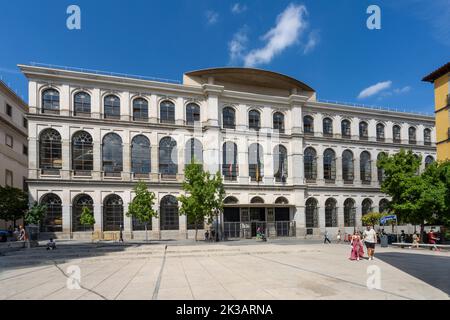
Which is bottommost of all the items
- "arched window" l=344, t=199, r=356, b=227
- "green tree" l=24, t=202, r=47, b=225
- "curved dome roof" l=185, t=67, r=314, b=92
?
"arched window" l=344, t=199, r=356, b=227

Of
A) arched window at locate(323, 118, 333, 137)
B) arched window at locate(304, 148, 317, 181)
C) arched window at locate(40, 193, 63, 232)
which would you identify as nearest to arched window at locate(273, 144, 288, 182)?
arched window at locate(304, 148, 317, 181)

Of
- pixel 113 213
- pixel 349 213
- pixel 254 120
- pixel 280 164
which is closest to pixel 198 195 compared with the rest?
pixel 113 213

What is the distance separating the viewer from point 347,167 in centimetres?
5097

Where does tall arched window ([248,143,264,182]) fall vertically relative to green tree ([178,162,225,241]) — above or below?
above

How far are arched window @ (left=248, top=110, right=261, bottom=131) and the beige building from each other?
104ft

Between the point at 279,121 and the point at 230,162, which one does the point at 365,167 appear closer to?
the point at 279,121

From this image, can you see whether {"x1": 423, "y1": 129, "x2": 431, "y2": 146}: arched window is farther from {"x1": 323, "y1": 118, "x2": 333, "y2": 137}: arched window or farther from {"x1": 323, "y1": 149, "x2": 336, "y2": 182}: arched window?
{"x1": 323, "y1": 149, "x2": 336, "y2": 182}: arched window

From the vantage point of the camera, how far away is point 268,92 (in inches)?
1939

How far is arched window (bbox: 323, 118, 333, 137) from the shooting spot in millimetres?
50403

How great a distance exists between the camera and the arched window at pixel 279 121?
4747 centimetres

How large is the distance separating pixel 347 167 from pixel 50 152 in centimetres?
3988
